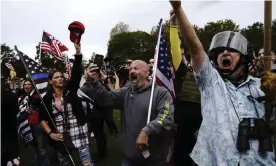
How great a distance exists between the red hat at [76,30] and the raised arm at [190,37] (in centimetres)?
195

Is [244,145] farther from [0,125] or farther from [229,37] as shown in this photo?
[0,125]

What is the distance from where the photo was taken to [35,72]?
249 inches

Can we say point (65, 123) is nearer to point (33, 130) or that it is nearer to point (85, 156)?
point (85, 156)

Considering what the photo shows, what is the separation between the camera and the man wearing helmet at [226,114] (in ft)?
9.25

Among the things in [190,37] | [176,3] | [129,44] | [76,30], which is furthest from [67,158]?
[129,44]

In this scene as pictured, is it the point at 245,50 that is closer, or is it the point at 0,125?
the point at 245,50

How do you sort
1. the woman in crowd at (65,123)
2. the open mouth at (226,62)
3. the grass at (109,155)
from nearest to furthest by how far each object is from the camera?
1. the open mouth at (226,62)
2. the woman in crowd at (65,123)
3. the grass at (109,155)

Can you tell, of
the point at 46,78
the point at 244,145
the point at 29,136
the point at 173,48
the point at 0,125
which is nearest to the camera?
the point at 244,145

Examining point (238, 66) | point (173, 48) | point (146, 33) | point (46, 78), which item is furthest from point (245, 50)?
point (146, 33)

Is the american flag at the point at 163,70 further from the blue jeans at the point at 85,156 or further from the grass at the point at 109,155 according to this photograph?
the grass at the point at 109,155

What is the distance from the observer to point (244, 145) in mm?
2793

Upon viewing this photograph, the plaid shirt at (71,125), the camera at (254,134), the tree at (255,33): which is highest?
the tree at (255,33)

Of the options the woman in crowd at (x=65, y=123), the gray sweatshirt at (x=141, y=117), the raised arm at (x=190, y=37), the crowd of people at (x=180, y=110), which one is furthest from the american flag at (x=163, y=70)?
the raised arm at (x=190, y=37)

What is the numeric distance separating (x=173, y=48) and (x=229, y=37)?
48.7 inches
